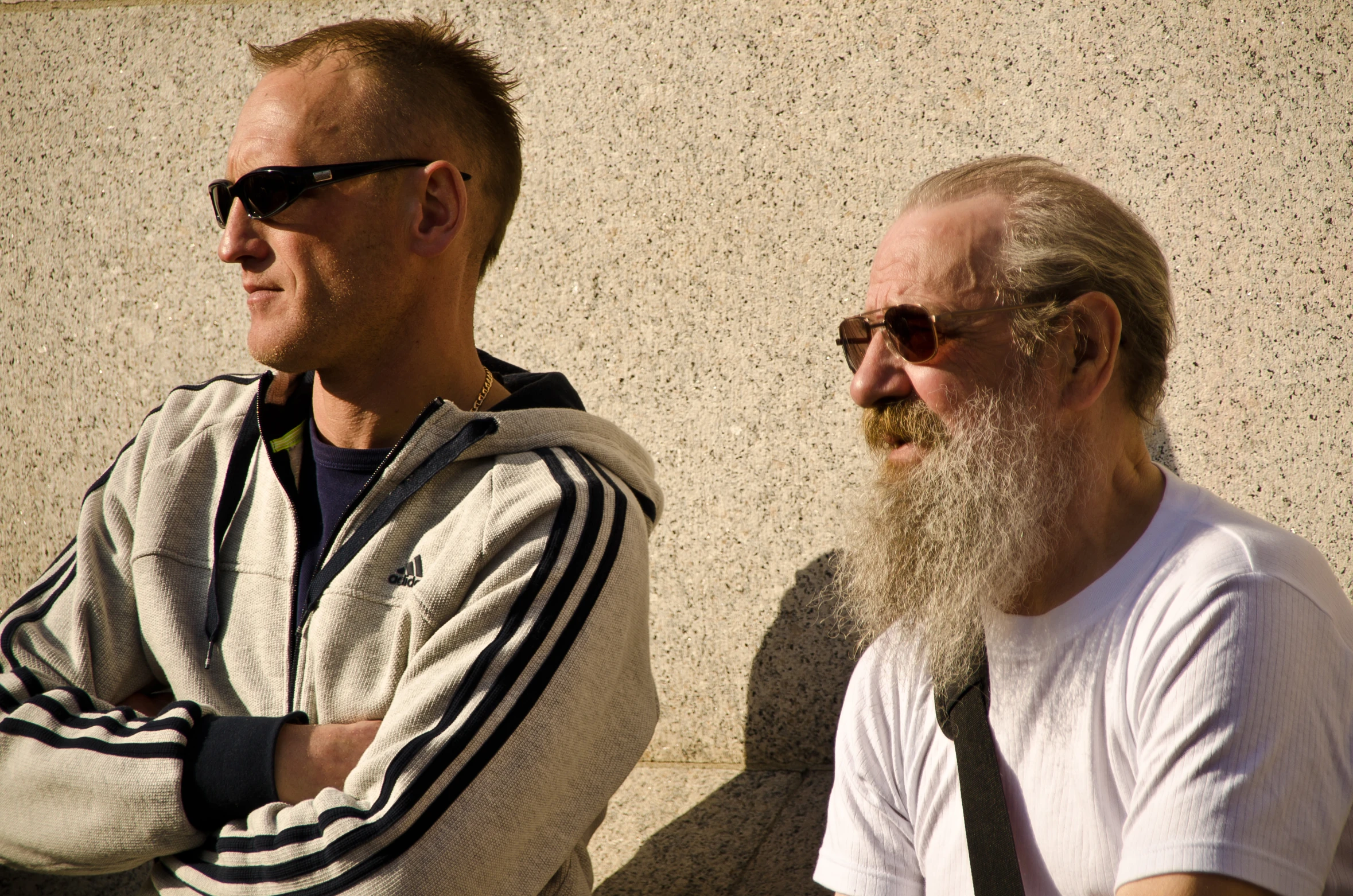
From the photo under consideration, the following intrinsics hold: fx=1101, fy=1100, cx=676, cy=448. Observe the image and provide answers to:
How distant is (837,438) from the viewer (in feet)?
11.4

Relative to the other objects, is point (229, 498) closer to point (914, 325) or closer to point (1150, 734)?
point (914, 325)

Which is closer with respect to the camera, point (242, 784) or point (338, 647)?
point (242, 784)

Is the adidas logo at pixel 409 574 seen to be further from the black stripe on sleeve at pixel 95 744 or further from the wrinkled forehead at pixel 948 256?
the wrinkled forehead at pixel 948 256

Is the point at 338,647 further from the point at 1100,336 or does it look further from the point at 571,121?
the point at 571,121

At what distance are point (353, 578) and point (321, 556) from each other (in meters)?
0.14

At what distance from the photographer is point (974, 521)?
6.91 ft

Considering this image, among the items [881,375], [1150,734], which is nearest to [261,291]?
[881,375]

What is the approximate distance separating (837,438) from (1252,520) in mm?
1641

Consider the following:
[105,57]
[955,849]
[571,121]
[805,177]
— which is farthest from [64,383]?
[955,849]

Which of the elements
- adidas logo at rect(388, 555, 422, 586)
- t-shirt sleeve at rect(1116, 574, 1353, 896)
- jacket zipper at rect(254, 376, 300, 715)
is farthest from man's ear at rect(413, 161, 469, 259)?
t-shirt sleeve at rect(1116, 574, 1353, 896)

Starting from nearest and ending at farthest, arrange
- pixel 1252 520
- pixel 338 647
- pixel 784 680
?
pixel 1252 520, pixel 338 647, pixel 784 680

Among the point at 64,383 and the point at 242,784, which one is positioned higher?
the point at 64,383

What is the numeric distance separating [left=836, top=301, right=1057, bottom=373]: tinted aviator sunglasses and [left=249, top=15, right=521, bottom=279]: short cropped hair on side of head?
1135 mm

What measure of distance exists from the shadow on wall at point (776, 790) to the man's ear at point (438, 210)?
1.55m
